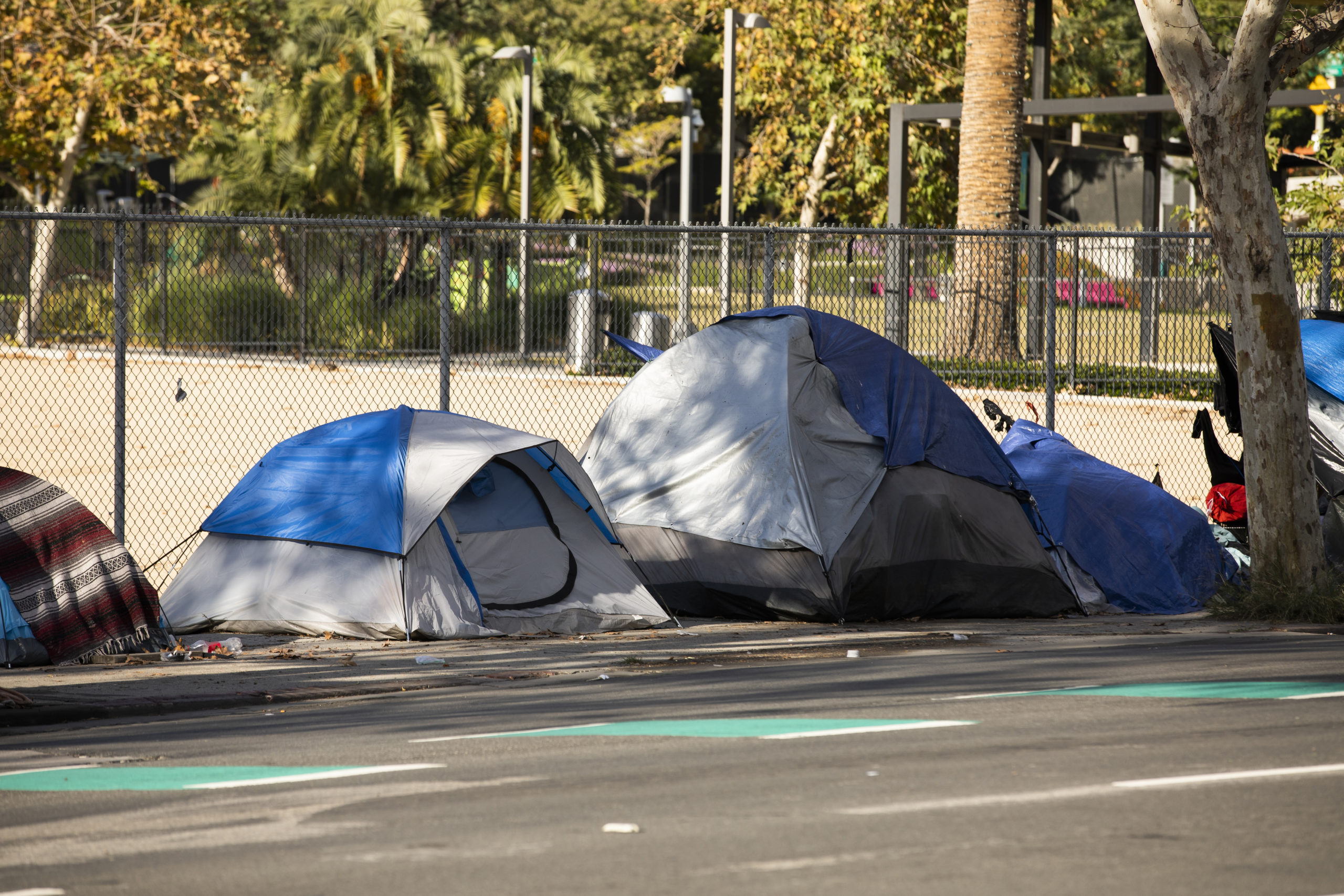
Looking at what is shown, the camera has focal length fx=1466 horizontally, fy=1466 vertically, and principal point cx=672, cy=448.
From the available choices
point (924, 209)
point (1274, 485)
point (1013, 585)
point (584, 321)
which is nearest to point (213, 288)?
point (584, 321)

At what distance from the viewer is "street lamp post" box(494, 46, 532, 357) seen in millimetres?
11641

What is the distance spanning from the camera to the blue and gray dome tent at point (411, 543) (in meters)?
8.62

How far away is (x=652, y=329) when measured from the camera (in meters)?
13.9

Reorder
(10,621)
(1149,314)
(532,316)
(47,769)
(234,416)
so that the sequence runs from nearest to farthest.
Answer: (47,769) < (10,621) < (532,316) < (1149,314) < (234,416)

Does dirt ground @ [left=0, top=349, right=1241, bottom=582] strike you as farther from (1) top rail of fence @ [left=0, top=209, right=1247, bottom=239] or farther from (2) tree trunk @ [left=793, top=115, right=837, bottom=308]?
(2) tree trunk @ [left=793, top=115, right=837, bottom=308]

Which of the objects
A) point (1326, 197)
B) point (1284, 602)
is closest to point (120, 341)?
point (1284, 602)

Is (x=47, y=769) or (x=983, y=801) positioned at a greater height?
(x=983, y=801)

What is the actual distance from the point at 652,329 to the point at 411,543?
5.78 meters

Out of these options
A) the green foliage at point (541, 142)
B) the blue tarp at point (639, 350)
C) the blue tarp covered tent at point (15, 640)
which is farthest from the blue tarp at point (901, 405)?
the green foliage at point (541, 142)

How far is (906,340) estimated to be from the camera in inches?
508

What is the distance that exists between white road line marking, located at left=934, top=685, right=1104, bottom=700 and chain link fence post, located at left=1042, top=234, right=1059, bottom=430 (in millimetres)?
4794

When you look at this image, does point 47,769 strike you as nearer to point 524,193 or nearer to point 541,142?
point 524,193

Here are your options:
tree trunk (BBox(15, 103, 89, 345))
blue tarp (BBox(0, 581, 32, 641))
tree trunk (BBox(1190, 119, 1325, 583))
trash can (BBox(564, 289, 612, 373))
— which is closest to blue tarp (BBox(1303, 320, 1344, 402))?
tree trunk (BBox(1190, 119, 1325, 583))

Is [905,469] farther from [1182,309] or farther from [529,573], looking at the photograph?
[1182,309]
